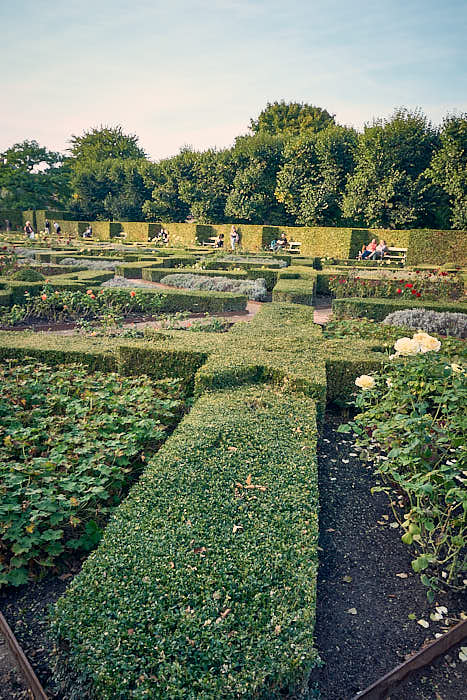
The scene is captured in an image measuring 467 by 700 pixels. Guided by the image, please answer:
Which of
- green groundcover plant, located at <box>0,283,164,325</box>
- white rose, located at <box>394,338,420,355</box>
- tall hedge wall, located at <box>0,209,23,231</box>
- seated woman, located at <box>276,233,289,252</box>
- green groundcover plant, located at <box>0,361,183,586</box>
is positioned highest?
tall hedge wall, located at <box>0,209,23,231</box>

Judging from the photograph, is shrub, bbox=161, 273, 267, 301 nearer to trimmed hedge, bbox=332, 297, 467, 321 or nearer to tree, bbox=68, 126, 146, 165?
trimmed hedge, bbox=332, 297, 467, 321

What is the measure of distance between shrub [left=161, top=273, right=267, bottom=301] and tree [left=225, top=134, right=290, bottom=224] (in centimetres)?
1907

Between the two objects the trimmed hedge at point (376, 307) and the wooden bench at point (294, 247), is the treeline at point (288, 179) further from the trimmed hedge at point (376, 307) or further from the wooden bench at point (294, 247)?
the trimmed hedge at point (376, 307)

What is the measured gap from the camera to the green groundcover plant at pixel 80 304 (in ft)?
28.4

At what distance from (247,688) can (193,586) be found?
48cm

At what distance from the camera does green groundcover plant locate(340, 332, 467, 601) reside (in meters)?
2.64

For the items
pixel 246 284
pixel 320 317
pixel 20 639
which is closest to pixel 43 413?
pixel 20 639

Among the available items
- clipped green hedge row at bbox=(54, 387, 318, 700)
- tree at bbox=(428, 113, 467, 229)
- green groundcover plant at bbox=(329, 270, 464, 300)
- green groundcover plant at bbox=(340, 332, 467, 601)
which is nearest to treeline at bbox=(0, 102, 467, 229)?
tree at bbox=(428, 113, 467, 229)

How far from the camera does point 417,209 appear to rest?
24.2 m

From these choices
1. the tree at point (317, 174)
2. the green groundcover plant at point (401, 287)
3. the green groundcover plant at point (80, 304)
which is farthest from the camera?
the tree at point (317, 174)

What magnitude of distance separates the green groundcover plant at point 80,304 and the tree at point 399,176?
756 inches

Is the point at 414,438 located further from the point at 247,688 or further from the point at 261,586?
the point at 247,688

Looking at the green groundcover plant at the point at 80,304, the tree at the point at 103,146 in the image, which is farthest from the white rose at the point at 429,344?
the tree at the point at 103,146

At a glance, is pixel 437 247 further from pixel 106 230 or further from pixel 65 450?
pixel 65 450
